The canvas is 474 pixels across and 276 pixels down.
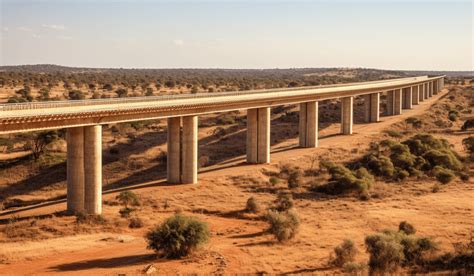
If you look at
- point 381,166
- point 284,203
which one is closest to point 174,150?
point 284,203

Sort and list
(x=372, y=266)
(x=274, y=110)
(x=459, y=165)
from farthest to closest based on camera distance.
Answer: (x=274, y=110) < (x=459, y=165) < (x=372, y=266)

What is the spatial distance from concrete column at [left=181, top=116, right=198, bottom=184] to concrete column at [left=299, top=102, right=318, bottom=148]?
2564 centimetres

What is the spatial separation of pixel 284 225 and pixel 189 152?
17.9m

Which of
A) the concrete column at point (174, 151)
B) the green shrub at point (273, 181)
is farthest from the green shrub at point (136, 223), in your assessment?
the green shrub at point (273, 181)

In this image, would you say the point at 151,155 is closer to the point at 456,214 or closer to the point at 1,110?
the point at 1,110

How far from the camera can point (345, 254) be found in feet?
91.1

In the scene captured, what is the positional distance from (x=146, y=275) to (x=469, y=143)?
166ft

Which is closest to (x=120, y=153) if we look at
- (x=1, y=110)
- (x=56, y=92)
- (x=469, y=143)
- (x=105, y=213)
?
(x=105, y=213)

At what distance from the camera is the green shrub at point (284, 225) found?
32781 mm

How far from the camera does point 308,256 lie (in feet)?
97.9

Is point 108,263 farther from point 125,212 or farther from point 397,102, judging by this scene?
point 397,102

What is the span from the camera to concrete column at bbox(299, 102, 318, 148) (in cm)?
7219

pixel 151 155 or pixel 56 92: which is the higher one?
pixel 56 92

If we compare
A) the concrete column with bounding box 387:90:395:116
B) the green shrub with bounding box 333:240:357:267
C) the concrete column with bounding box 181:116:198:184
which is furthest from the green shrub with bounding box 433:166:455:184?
the concrete column with bounding box 387:90:395:116
